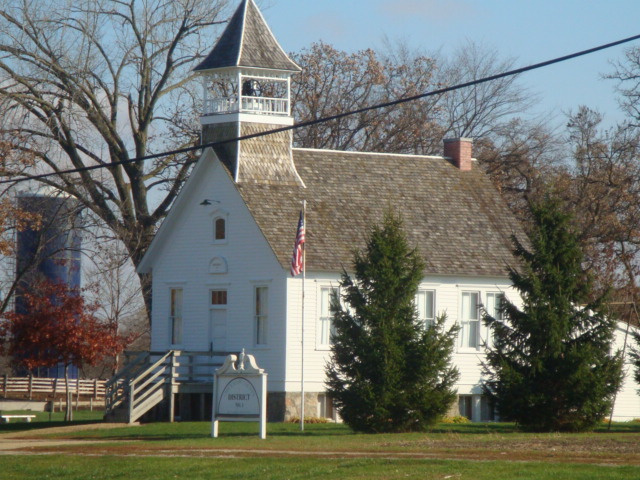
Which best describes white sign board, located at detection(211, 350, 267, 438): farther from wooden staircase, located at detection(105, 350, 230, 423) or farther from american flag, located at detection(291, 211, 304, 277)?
wooden staircase, located at detection(105, 350, 230, 423)

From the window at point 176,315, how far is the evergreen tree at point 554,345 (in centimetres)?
1205

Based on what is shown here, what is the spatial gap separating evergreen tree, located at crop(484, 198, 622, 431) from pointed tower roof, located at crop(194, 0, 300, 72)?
11737 millimetres

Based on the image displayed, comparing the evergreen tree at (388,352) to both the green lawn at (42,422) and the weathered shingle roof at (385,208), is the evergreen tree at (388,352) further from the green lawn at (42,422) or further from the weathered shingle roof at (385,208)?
the green lawn at (42,422)

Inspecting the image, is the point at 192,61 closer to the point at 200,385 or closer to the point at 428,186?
the point at 428,186

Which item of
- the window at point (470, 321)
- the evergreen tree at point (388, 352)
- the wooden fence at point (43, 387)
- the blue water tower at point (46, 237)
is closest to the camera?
the evergreen tree at point (388, 352)

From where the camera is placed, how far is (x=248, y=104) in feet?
122

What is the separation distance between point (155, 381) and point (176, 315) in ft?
8.88

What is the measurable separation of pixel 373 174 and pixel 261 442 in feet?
50.0

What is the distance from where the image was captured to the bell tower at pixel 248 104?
120ft

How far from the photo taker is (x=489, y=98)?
194 ft

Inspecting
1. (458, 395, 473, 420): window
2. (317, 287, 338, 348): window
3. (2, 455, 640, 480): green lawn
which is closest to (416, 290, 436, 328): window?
(458, 395, 473, 420): window

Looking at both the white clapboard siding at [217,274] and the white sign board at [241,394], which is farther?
the white clapboard siding at [217,274]

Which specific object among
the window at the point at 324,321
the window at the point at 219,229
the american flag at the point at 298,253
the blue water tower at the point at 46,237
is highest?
the blue water tower at the point at 46,237

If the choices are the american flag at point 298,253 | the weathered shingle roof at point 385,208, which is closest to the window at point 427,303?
the weathered shingle roof at point 385,208
